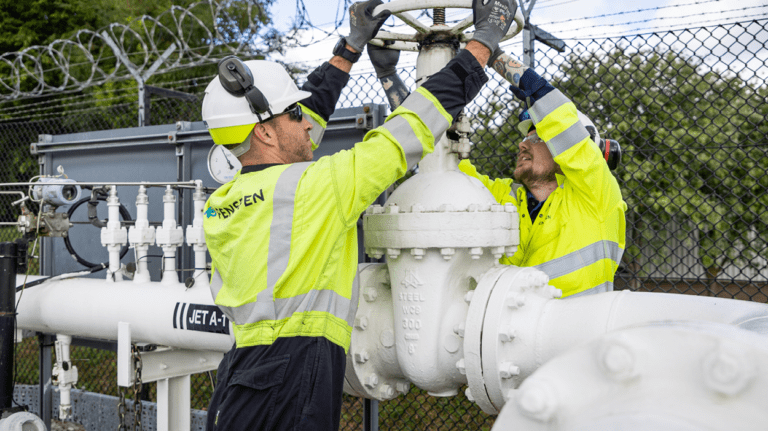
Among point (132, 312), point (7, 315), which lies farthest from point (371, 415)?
point (7, 315)

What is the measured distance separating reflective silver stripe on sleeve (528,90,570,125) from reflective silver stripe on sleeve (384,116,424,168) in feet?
1.68

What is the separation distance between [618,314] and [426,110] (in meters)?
0.76

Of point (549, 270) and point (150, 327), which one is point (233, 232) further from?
point (549, 270)

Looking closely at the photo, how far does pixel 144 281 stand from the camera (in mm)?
2781

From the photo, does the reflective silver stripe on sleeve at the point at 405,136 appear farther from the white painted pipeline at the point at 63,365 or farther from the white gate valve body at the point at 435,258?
the white painted pipeline at the point at 63,365

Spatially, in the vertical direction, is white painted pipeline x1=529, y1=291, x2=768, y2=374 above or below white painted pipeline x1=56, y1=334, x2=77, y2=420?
above

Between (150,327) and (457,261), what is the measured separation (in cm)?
143

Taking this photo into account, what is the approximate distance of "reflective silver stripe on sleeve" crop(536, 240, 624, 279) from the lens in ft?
7.20

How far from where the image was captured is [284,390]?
5.53 feet

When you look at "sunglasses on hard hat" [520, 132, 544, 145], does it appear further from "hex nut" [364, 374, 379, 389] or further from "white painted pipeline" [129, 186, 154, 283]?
"white painted pipeline" [129, 186, 154, 283]

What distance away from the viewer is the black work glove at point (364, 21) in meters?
1.97

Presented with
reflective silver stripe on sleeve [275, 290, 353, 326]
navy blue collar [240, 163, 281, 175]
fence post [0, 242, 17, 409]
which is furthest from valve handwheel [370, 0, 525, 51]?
fence post [0, 242, 17, 409]

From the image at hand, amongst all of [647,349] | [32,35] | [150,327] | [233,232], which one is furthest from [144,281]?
[32,35]

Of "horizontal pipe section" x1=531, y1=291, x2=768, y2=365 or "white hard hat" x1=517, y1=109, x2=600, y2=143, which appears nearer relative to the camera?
"horizontal pipe section" x1=531, y1=291, x2=768, y2=365
